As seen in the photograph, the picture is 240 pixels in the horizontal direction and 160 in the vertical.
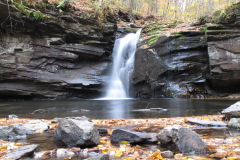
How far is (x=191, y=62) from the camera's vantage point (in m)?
15.6

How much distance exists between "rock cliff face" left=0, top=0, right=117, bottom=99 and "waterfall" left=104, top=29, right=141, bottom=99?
3.51 ft

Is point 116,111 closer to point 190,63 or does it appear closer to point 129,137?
point 129,137

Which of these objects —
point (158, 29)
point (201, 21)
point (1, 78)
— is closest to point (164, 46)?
point (158, 29)

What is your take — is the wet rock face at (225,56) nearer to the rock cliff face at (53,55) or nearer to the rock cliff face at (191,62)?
the rock cliff face at (191,62)

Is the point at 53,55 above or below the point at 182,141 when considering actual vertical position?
above

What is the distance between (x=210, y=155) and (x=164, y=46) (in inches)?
582

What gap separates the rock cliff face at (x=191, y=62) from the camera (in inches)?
567

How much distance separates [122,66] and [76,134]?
16919 millimetres

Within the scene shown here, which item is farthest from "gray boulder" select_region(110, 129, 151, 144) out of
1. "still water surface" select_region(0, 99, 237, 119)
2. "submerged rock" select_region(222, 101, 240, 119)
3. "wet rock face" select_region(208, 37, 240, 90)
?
"wet rock face" select_region(208, 37, 240, 90)

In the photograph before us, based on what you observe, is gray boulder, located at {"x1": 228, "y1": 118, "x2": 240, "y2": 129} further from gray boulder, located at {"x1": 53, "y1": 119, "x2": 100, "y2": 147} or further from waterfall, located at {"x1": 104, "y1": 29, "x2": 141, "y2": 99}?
waterfall, located at {"x1": 104, "y1": 29, "x2": 141, "y2": 99}

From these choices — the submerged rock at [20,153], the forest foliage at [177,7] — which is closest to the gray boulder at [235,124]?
the submerged rock at [20,153]

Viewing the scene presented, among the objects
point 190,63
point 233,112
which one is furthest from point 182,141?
point 190,63

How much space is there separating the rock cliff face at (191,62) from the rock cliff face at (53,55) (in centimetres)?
503

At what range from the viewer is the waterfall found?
706 inches
